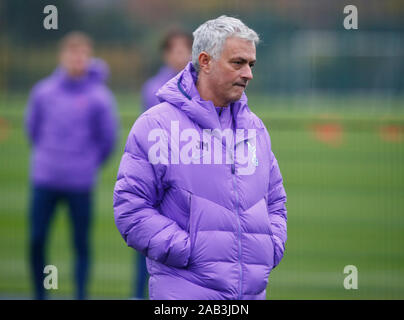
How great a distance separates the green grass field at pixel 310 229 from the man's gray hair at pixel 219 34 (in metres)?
3.61

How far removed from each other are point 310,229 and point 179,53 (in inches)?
182

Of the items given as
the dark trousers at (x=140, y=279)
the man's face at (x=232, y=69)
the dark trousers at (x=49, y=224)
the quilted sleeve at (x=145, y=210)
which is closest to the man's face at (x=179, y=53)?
the dark trousers at (x=49, y=224)

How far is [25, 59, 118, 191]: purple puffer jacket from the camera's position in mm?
5902

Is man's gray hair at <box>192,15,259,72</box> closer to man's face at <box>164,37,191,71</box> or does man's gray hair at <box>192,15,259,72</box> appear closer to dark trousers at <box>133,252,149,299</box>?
man's face at <box>164,37,191,71</box>

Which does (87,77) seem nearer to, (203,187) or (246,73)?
(246,73)

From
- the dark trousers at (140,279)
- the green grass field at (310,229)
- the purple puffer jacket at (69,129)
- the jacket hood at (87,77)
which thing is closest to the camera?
the dark trousers at (140,279)

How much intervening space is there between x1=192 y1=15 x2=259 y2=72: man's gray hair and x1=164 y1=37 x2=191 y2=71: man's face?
2.42 m

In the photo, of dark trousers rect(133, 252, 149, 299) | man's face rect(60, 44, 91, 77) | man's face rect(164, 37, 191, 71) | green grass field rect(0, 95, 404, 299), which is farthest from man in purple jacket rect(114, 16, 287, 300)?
green grass field rect(0, 95, 404, 299)

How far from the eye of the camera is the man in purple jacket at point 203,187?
291cm

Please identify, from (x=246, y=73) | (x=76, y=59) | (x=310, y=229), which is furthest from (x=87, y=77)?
(x=310, y=229)

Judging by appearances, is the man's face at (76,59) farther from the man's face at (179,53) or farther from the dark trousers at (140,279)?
the dark trousers at (140,279)

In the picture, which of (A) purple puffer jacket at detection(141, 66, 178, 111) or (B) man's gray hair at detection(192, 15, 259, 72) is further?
(A) purple puffer jacket at detection(141, 66, 178, 111)

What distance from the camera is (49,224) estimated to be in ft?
19.2

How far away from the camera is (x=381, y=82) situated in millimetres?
25250
